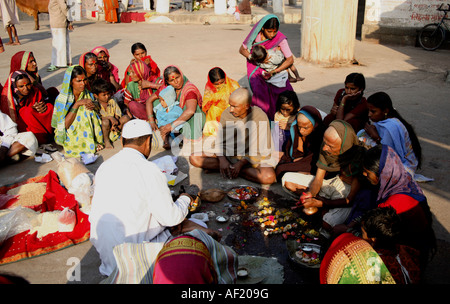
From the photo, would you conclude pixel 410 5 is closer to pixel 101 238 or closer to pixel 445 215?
pixel 445 215

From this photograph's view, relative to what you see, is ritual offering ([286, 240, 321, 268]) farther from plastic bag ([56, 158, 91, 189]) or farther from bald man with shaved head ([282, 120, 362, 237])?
plastic bag ([56, 158, 91, 189])

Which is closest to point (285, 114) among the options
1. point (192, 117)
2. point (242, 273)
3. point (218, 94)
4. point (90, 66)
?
point (218, 94)

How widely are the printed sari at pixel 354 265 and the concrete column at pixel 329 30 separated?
7903 mm

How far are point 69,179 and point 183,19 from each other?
17737 millimetres

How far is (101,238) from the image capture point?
2938 mm

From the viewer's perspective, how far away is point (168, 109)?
5.82 meters

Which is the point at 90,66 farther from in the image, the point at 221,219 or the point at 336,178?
the point at 336,178

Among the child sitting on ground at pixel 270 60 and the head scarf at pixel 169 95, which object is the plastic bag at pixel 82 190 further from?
the child sitting on ground at pixel 270 60

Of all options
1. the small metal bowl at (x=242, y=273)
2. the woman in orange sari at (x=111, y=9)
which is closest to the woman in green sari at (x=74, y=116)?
the small metal bowl at (x=242, y=273)

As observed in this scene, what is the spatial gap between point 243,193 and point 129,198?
1708 millimetres

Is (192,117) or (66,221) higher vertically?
(192,117)

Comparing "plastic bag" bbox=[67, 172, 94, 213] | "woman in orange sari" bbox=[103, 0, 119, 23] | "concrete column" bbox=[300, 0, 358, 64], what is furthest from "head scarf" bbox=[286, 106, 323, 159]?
"woman in orange sari" bbox=[103, 0, 119, 23]

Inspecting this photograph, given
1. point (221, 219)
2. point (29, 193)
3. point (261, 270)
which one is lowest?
point (261, 270)

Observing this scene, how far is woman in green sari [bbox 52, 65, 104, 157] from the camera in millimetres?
5469
